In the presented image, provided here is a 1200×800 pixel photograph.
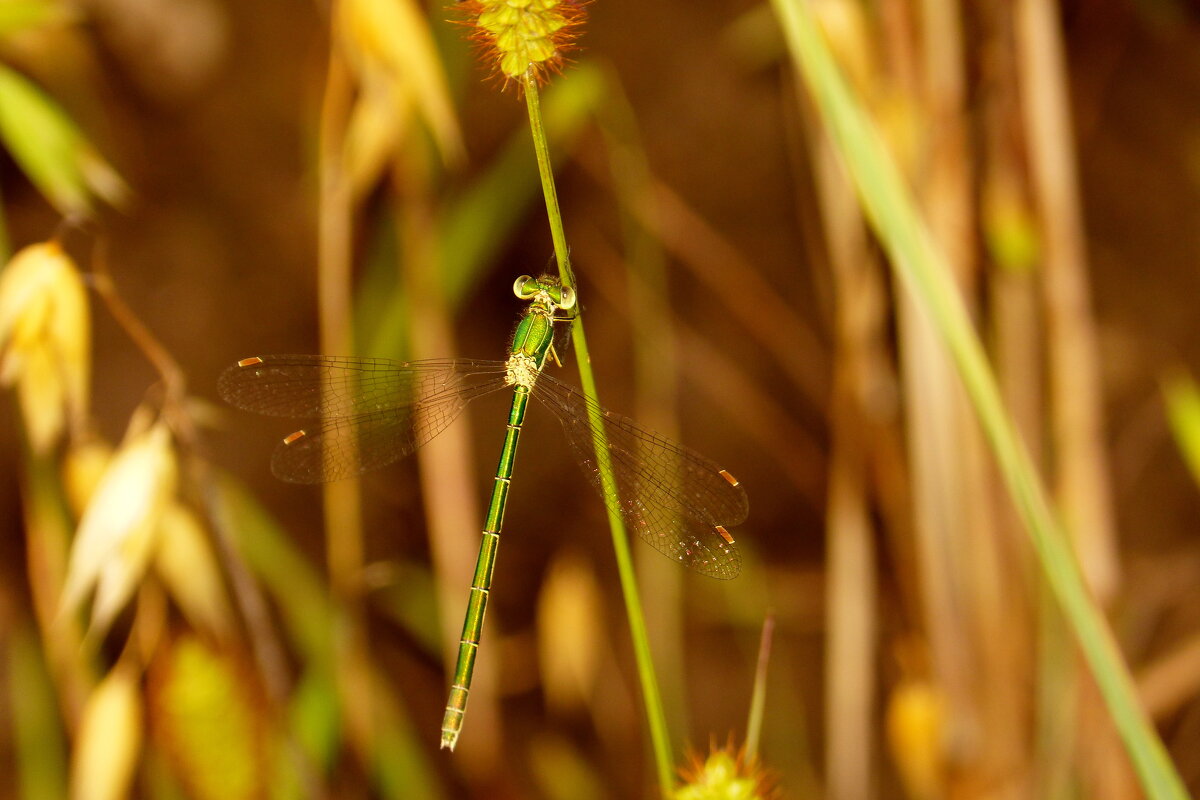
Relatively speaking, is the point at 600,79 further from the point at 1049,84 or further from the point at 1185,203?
the point at 1185,203

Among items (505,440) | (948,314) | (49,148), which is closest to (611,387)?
(505,440)

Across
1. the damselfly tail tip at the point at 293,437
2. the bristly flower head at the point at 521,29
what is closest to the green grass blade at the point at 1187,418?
the bristly flower head at the point at 521,29

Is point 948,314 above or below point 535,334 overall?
below

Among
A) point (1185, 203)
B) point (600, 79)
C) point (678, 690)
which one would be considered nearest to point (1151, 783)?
point (600, 79)

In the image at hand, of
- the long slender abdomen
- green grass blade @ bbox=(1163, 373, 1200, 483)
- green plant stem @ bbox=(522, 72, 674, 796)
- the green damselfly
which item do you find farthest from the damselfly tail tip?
green grass blade @ bbox=(1163, 373, 1200, 483)

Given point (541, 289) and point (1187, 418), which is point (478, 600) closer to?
point (541, 289)

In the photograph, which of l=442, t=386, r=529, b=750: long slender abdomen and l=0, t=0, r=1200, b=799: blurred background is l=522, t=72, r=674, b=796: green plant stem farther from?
l=0, t=0, r=1200, b=799: blurred background

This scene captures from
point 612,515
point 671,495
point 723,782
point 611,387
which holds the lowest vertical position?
point 723,782
